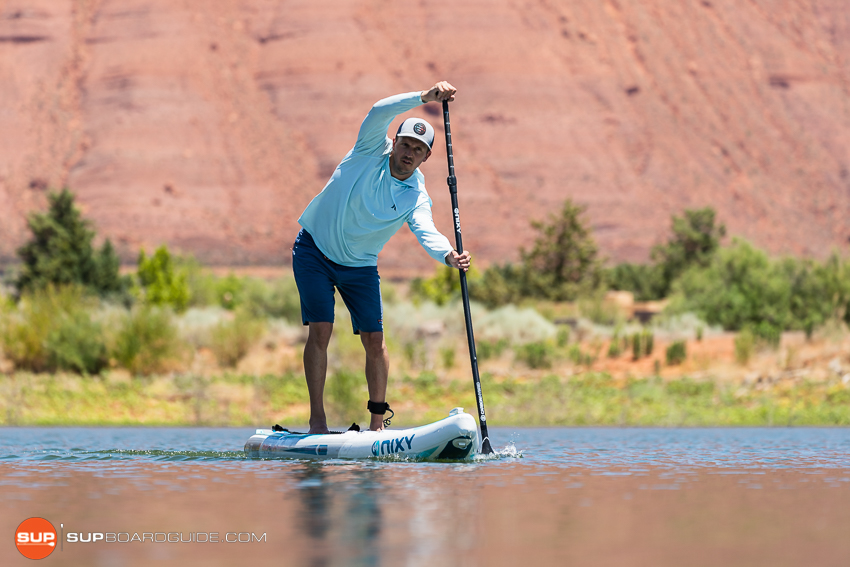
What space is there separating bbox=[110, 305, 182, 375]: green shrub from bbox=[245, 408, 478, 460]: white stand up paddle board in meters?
10.9

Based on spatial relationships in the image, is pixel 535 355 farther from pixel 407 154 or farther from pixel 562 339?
pixel 407 154

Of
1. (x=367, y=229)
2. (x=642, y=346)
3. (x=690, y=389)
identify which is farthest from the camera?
(x=642, y=346)

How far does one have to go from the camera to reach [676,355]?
21.8 m

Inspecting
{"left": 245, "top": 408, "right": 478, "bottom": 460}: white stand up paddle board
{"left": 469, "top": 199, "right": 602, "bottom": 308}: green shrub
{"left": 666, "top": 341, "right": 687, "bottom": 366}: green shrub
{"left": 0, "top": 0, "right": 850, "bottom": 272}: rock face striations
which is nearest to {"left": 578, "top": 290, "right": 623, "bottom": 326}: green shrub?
{"left": 469, "top": 199, "right": 602, "bottom": 308}: green shrub

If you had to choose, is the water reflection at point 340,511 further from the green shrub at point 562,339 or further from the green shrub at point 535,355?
the green shrub at point 562,339

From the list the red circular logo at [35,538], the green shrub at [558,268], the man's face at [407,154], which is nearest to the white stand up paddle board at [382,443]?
the man's face at [407,154]

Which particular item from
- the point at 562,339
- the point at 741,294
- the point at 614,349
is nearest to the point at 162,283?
the point at 562,339

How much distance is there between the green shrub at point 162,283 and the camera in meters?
35.7

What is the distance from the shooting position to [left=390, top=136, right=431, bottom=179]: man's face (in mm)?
8328

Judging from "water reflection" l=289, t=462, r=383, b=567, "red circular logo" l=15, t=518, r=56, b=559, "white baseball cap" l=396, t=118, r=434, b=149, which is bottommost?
"water reflection" l=289, t=462, r=383, b=567

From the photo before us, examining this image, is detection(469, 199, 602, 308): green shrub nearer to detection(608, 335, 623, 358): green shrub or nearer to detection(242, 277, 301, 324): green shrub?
detection(242, 277, 301, 324): green shrub

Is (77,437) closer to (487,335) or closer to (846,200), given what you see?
(487,335)

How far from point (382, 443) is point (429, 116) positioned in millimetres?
71257

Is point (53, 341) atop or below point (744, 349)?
atop
